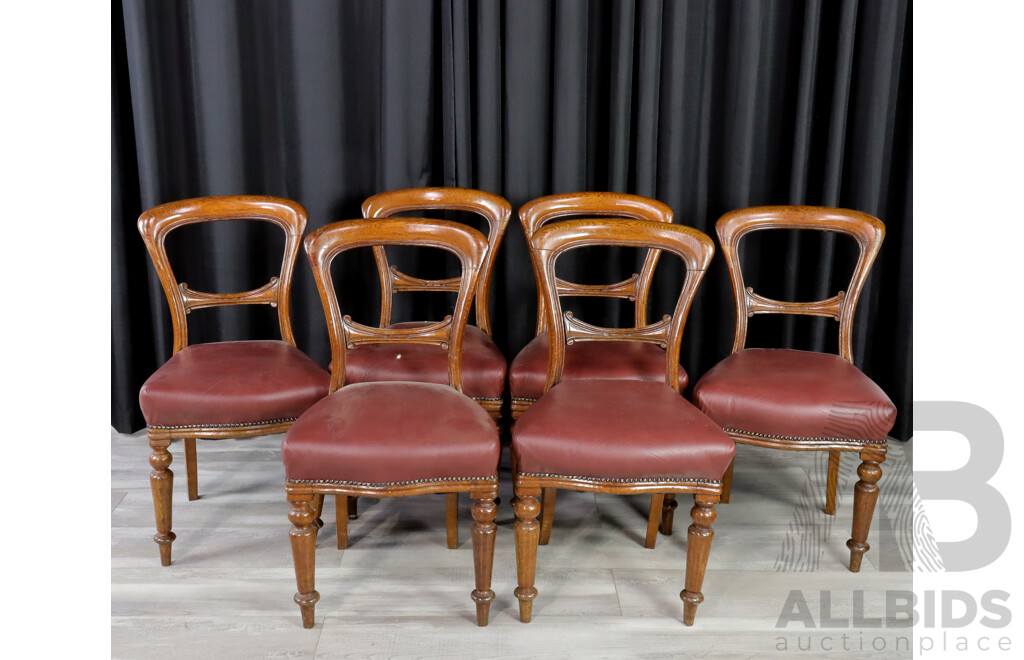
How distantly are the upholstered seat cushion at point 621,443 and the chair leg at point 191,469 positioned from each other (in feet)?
3.92

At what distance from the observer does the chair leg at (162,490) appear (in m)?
2.05

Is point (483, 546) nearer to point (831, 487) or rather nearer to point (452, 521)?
point (452, 521)

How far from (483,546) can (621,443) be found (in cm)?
41

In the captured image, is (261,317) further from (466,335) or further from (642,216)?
(642,216)

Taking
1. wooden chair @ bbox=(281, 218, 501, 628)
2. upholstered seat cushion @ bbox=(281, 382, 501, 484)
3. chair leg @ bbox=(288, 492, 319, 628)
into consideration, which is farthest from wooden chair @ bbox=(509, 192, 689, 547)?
chair leg @ bbox=(288, 492, 319, 628)

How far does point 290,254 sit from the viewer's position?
245 cm

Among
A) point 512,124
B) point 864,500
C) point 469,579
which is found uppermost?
point 512,124

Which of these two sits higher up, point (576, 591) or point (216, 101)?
point (216, 101)

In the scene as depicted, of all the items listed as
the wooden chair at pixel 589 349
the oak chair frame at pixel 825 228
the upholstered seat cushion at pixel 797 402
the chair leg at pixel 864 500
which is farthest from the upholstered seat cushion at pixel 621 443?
the oak chair frame at pixel 825 228

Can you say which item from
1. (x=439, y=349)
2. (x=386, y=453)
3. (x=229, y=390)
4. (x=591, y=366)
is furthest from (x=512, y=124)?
(x=386, y=453)

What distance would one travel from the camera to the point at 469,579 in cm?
208

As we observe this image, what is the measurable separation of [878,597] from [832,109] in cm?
171

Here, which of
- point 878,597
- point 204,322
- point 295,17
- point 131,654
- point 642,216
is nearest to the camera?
point 131,654

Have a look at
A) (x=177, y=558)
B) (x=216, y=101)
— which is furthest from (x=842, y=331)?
(x=216, y=101)
